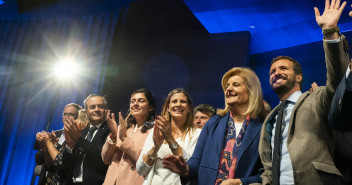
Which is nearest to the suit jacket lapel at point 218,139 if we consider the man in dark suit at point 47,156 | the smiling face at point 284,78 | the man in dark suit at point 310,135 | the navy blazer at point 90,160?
the man in dark suit at point 310,135

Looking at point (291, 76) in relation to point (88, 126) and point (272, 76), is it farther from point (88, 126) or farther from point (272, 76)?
point (88, 126)

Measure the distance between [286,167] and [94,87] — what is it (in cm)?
474

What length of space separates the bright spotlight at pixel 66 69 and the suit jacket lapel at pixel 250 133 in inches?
194

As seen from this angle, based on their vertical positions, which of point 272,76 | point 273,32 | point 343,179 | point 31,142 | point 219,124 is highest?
point 273,32

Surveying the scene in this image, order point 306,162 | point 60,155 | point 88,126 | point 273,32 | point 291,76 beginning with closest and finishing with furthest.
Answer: point 306,162 → point 291,76 → point 60,155 → point 88,126 → point 273,32

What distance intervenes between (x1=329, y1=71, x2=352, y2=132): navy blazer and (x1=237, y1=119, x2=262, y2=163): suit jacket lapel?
0.57m

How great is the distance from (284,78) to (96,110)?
2.16m

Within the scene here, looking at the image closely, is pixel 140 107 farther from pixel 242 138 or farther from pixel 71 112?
pixel 71 112

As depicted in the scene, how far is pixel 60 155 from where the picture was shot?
10.6ft

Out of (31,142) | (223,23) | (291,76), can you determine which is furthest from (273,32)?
(31,142)

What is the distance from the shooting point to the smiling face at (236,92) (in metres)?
2.17

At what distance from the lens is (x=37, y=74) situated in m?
6.70

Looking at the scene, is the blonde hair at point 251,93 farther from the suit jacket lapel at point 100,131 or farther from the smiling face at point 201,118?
the suit jacket lapel at point 100,131

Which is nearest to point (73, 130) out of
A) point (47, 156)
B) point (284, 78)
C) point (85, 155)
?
point (85, 155)
